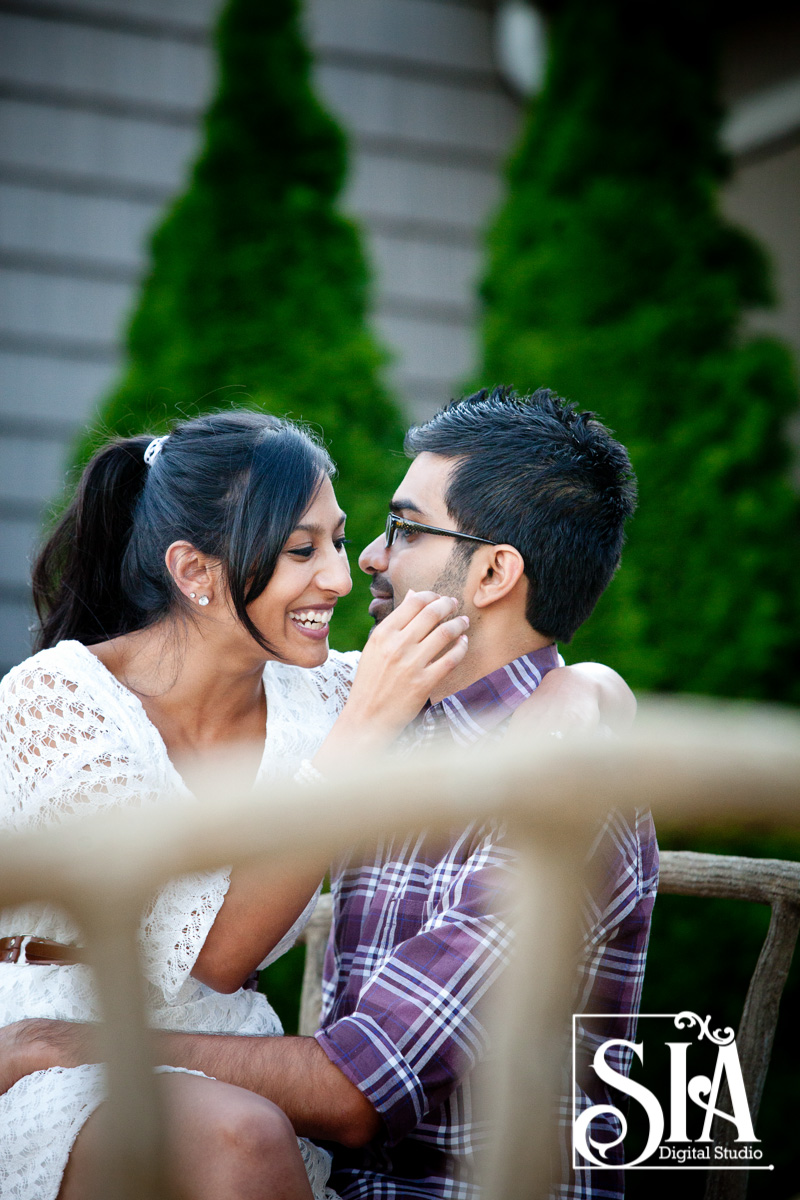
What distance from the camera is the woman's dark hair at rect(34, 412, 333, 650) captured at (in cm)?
217

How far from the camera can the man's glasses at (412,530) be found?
226 centimetres

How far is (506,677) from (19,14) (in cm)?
509

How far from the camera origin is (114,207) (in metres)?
5.72

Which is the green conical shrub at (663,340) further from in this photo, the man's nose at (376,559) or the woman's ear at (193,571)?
the woman's ear at (193,571)

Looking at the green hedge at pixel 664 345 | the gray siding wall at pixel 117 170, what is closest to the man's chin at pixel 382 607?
the green hedge at pixel 664 345

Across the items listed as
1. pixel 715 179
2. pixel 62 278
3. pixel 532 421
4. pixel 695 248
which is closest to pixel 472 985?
pixel 532 421

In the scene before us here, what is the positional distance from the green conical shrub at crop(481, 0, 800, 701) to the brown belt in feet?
7.40

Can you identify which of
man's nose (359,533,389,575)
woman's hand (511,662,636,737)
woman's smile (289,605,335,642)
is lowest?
woman's hand (511,662,636,737)

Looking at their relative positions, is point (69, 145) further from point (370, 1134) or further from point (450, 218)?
point (370, 1134)

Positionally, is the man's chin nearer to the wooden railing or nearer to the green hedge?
the green hedge

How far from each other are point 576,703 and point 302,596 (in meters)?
0.60

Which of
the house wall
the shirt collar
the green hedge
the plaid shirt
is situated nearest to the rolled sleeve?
the plaid shirt

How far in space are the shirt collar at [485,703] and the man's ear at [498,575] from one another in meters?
0.15

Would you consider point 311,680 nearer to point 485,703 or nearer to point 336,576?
point 336,576
